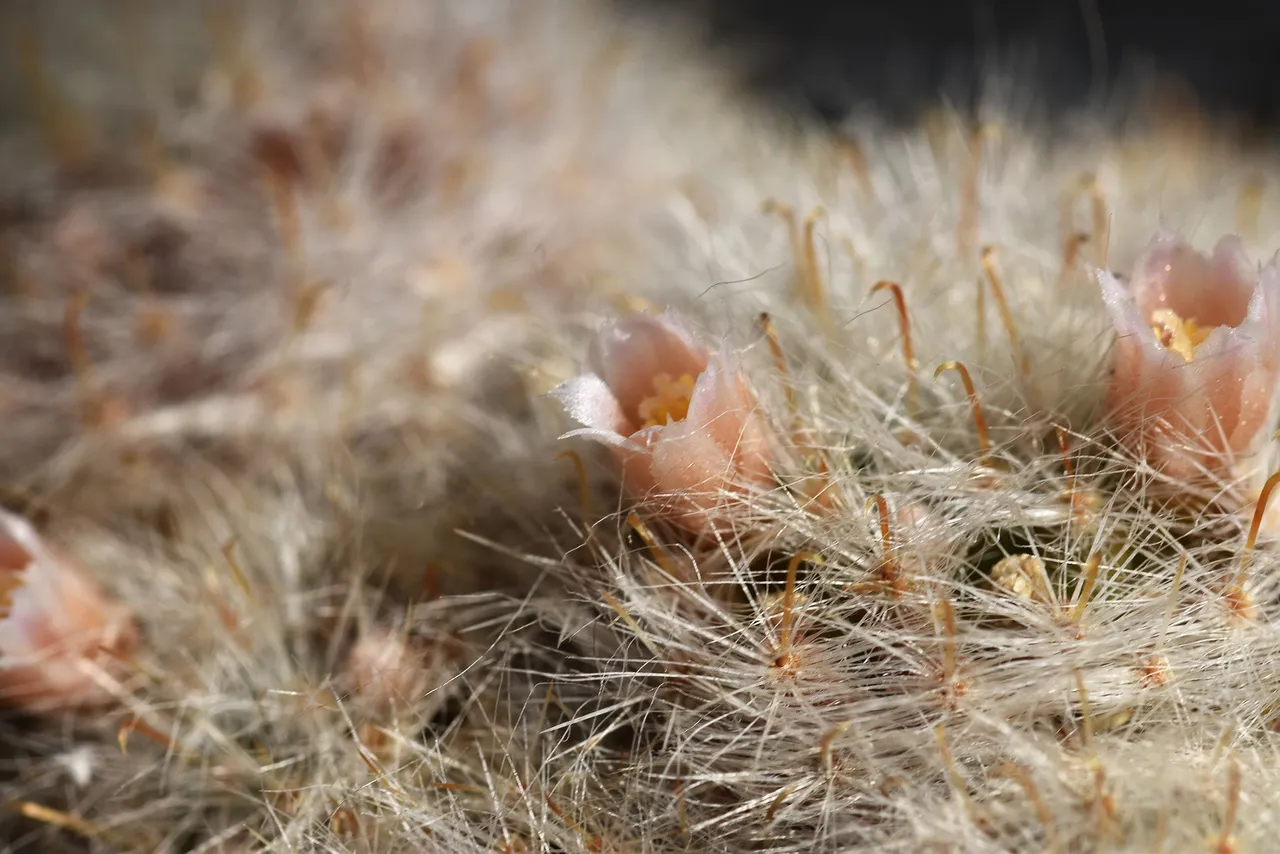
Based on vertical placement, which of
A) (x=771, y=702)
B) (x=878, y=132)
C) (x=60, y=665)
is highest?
(x=878, y=132)

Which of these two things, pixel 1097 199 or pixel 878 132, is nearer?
pixel 1097 199

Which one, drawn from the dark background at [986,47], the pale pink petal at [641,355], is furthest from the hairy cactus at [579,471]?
the dark background at [986,47]

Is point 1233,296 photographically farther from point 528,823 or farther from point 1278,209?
point 1278,209

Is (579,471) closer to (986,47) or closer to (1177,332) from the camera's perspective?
(1177,332)

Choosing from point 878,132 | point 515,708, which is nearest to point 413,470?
point 515,708

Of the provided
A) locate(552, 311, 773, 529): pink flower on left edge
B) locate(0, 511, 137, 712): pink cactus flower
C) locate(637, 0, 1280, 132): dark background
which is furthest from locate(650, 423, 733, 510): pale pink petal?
locate(637, 0, 1280, 132): dark background

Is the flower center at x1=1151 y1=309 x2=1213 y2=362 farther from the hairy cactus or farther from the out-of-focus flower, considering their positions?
the out-of-focus flower
